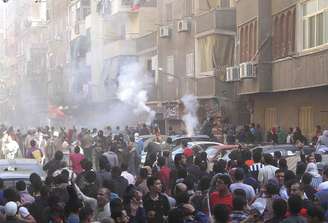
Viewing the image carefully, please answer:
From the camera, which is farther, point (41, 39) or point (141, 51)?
point (41, 39)

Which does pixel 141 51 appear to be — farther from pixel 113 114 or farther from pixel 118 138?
pixel 118 138

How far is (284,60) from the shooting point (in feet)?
92.9

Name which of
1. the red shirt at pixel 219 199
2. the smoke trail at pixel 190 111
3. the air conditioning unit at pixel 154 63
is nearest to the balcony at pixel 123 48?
the air conditioning unit at pixel 154 63

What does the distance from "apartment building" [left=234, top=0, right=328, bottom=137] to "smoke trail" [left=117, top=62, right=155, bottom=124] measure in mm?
14290

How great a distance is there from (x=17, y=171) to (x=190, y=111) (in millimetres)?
26658

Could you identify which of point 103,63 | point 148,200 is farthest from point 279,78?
point 103,63

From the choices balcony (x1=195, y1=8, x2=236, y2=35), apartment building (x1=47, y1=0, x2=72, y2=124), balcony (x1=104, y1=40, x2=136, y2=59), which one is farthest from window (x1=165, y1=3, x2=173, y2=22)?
apartment building (x1=47, y1=0, x2=72, y2=124)

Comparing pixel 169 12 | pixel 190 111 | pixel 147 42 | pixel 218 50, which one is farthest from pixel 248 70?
pixel 147 42

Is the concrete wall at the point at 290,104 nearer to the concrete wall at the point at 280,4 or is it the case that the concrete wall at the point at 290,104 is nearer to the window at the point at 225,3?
the concrete wall at the point at 280,4

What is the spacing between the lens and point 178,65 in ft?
143

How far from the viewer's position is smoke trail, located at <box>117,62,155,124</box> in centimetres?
4900

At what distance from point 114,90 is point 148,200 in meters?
44.7

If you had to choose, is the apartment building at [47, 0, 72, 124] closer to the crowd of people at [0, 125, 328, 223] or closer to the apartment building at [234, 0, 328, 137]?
the apartment building at [234, 0, 328, 137]

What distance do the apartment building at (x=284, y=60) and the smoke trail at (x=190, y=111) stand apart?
403 cm
